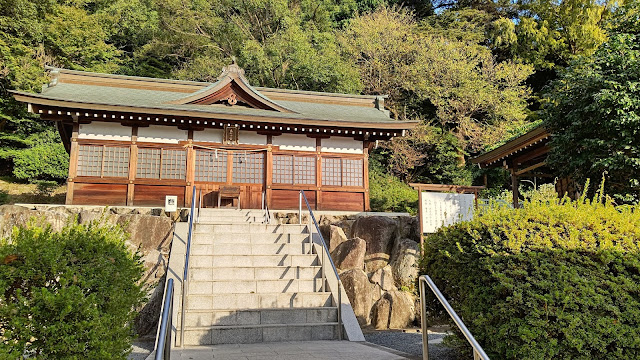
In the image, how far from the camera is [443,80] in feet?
82.0

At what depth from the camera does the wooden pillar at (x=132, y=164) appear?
13883 millimetres

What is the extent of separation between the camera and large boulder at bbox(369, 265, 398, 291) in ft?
35.0

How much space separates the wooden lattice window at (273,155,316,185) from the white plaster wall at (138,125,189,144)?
10.1 ft

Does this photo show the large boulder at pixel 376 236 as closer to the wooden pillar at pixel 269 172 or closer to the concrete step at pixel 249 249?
the concrete step at pixel 249 249

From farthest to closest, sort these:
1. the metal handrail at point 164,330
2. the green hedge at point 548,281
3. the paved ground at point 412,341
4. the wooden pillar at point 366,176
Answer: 1. the wooden pillar at point 366,176
2. the paved ground at point 412,341
3. the green hedge at point 548,281
4. the metal handrail at point 164,330

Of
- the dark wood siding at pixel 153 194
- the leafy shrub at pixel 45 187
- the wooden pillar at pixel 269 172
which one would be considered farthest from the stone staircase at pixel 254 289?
the leafy shrub at pixel 45 187

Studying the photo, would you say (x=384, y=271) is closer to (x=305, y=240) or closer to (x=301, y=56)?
(x=305, y=240)

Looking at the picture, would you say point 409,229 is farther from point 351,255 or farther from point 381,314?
point 381,314

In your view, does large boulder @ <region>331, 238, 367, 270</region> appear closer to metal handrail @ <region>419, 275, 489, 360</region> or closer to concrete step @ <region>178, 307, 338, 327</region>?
concrete step @ <region>178, 307, 338, 327</region>

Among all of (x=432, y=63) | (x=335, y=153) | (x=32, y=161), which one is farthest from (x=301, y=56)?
(x=32, y=161)

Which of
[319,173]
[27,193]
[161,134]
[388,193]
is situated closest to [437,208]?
[319,173]

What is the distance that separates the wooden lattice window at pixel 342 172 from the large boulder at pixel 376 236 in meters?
3.16

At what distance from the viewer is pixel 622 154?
30.5ft

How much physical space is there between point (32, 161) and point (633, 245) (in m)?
24.3
